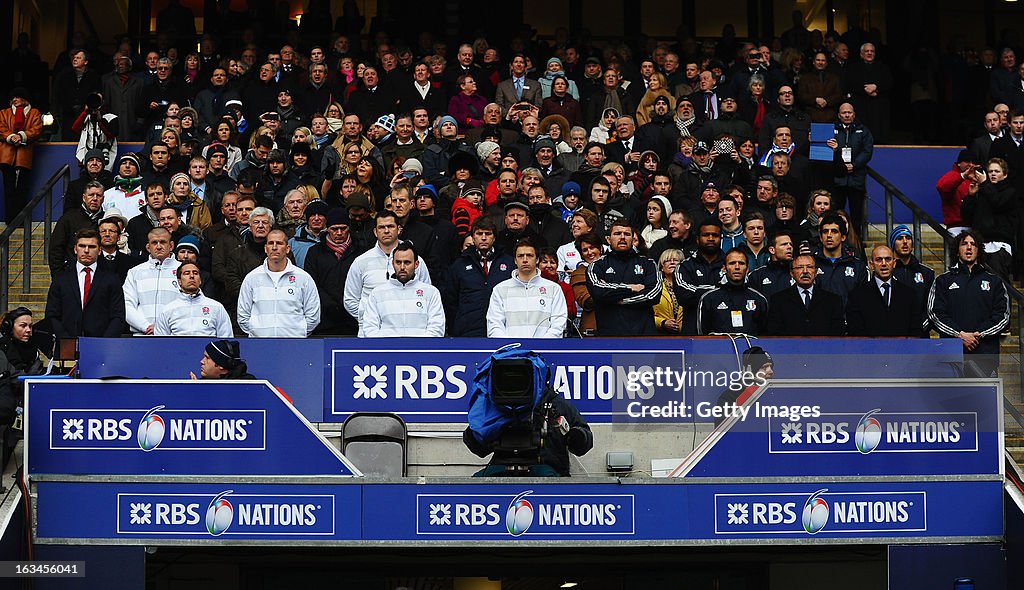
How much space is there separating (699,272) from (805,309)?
1.06 meters

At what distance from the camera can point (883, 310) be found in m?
14.2

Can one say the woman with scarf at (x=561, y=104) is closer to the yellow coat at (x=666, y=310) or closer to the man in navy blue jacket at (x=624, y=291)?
the yellow coat at (x=666, y=310)

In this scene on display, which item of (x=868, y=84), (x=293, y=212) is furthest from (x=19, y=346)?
(x=868, y=84)

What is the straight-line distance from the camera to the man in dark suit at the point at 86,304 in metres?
14.0

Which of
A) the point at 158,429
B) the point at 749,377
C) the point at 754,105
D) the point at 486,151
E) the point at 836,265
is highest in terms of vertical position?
the point at 754,105

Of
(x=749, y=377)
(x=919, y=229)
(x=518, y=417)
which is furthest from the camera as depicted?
(x=919, y=229)

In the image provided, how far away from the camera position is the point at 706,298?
44.9 feet

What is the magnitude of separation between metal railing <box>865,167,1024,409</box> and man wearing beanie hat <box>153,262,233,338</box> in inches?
265

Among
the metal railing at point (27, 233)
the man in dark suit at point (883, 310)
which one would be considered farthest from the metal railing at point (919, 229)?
the metal railing at point (27, 233)

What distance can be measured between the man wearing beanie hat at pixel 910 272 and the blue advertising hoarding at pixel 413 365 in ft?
5.77

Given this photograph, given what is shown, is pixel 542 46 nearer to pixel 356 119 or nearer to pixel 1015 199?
pixel 356 119

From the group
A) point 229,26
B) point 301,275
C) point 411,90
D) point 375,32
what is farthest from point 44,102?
point 301,275

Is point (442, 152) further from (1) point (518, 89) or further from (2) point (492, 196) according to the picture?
(1) point (518, 89)

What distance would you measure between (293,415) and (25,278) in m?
6.24
